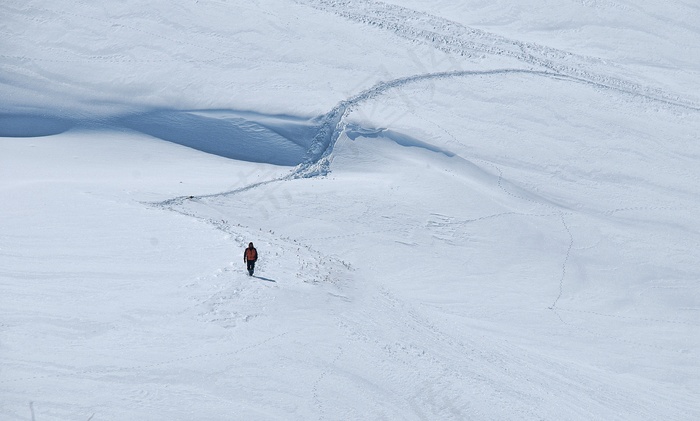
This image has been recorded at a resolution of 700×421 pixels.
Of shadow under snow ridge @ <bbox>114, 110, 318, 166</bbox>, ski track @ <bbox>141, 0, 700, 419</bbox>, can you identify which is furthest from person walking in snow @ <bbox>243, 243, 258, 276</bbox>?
shadow under snow ridge @ <bbox>114, 110, 318, 166</bbox>

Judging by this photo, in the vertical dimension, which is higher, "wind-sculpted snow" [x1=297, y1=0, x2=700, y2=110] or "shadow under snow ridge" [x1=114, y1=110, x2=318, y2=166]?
"wind-sculpted snow" [x1=297, y1=0, x2=700, y2=110]

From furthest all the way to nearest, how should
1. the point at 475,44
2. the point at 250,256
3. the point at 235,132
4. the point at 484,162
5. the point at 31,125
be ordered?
the point at 475,44
the point at 235,132
the point at 484,162
the point at 31,125
the point at 250,256

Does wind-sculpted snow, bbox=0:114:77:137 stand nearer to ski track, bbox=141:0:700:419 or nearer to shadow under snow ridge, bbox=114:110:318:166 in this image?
shadow under snow ridge, bbox=114:110:318:166

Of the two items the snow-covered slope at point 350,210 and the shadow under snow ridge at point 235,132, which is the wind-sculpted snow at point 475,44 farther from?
the shadow under snow ridge at point 235,132

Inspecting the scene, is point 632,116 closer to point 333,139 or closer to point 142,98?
point 333,139

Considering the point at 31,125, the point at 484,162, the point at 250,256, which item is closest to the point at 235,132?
the point at 31,125

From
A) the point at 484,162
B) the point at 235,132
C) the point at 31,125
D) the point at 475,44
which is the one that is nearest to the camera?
the point at 31,125

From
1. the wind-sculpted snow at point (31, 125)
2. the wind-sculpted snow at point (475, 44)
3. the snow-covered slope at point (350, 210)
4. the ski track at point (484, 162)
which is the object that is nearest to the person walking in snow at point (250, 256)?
the snow-covered slope at point (350, 210)

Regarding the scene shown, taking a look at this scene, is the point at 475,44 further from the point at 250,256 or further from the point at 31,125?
the point at 250,256
